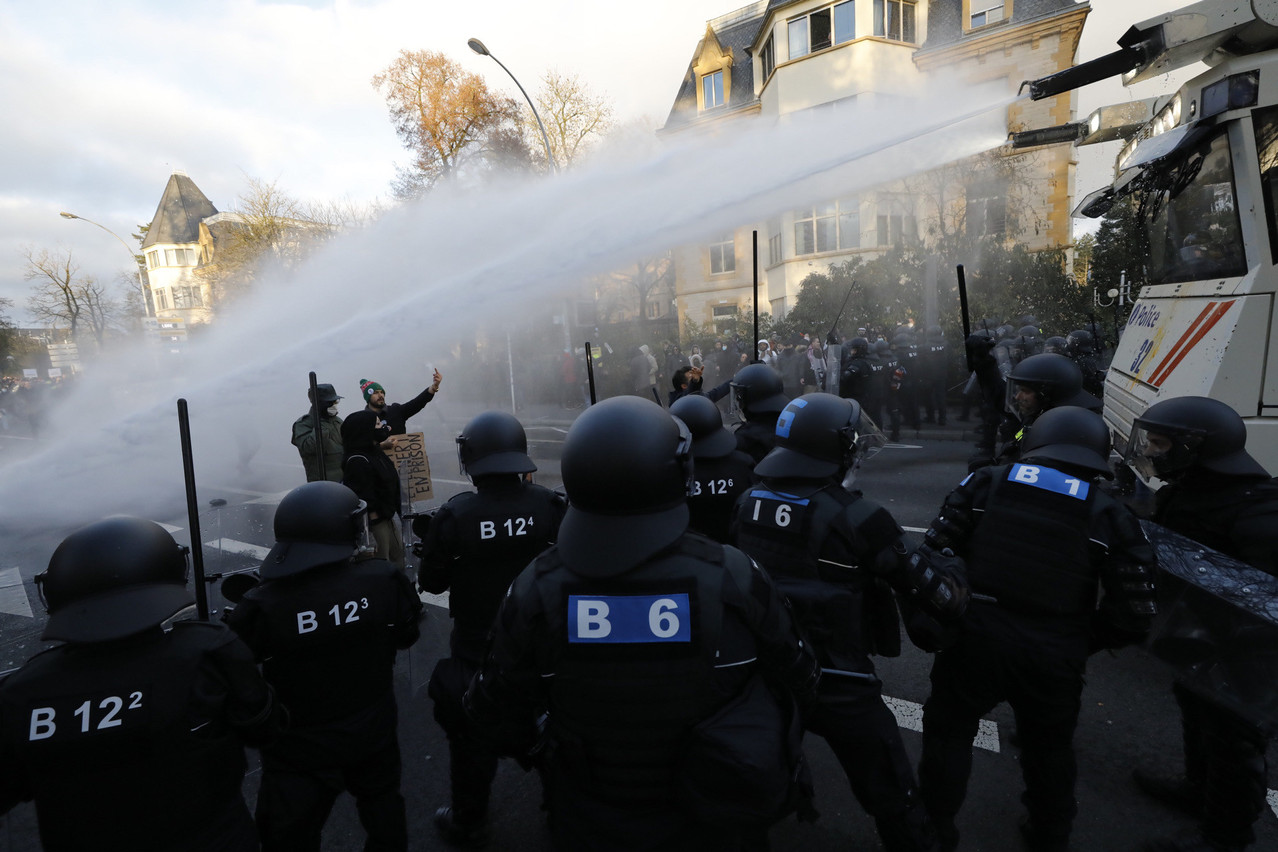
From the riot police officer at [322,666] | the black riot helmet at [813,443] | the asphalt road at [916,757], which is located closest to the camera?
the riot police officer at [322,666]

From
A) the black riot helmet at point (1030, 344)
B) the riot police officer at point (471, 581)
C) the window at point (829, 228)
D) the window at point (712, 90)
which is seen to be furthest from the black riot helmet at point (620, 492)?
the window at point (712, 90)

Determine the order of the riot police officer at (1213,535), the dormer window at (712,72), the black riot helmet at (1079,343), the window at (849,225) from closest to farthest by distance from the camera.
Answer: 1. the riot police officer at (1213,535)
2. the black riot helmet at (1079,343)
3. the window at (849,225)
4. the dormer window at (712,72)

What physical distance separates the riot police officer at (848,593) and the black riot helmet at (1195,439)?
1.29 meters

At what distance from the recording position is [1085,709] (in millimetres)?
3742

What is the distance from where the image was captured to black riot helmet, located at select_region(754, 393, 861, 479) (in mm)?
2600

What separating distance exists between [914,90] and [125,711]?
26179 millimetres

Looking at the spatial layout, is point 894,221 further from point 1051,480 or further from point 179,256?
point 179,256

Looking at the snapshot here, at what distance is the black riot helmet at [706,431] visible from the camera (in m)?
3.86

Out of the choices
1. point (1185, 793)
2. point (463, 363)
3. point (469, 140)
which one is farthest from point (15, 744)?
point (469, 140)

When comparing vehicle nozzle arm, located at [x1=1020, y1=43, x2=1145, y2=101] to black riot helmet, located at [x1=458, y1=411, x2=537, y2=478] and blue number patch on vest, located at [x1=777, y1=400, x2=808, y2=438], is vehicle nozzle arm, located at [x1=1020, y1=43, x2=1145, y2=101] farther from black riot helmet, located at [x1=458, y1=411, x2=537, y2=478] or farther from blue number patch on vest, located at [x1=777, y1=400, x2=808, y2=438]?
black riot helmet, located at [x1=458, y1=411, x2=537, y2=478]

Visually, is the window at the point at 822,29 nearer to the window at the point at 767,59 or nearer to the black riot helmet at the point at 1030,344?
the window at the point at 767,59

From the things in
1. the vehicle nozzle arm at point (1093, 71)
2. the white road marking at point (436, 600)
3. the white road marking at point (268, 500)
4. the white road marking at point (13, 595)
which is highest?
the vehicle nozzle arm at point (1093, 71)

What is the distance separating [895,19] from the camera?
24.2 meters

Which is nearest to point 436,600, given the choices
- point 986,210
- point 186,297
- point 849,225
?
point 986,210
